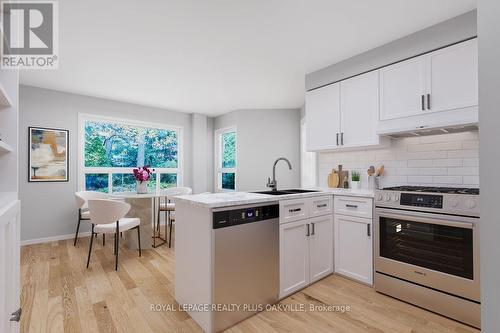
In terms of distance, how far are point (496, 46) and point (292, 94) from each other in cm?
387

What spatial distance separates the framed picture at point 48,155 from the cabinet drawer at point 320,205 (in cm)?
405

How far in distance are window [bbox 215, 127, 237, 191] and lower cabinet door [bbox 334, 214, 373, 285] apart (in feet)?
10.6

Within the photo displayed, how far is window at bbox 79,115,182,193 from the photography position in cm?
439

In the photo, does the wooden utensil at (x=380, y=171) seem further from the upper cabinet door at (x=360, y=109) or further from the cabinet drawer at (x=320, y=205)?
the cabinet drawer at (x=320, y=205)

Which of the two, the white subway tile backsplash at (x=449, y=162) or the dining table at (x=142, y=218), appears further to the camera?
the dining table at (x=142, y=218)

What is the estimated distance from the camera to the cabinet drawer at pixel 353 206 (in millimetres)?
2402

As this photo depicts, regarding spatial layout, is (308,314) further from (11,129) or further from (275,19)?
(275,19)

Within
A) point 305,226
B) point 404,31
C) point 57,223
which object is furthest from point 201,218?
point 57,223

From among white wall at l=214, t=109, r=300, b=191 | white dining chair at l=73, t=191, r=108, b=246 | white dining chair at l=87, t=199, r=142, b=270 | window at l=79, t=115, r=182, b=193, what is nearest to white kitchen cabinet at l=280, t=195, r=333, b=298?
white dining chair at l=87, t=199, r=142, b=270

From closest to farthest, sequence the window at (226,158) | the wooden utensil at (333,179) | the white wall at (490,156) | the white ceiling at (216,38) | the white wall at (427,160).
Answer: the white wall at (490,156) < the white ceiling at (216,38) < the white wall at (427,160) < the wooden utensil at (333,179) < the window at (226,158)

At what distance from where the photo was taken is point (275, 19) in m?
2.15

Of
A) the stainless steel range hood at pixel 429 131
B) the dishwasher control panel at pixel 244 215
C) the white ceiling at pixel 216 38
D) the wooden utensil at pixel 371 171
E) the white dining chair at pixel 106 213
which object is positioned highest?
the white ceiling at pixel 216 38

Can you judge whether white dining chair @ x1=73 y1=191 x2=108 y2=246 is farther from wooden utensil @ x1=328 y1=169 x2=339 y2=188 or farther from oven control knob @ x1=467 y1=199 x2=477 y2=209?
oven control knob @ x1=467 y1=199 x2=477 y2=209

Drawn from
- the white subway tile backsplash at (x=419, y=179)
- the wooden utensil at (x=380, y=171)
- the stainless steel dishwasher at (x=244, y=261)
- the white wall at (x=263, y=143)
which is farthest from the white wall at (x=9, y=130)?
the white wall at (x=263, y=143)
